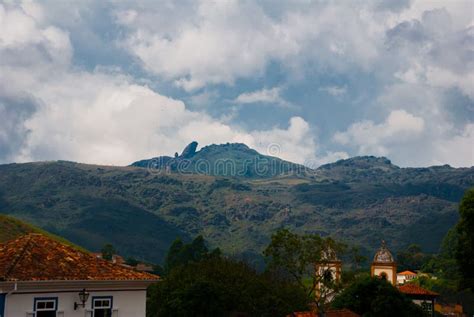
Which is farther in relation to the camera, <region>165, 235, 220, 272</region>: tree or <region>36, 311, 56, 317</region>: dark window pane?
<region>165, 235, 220, 272</region>: tree

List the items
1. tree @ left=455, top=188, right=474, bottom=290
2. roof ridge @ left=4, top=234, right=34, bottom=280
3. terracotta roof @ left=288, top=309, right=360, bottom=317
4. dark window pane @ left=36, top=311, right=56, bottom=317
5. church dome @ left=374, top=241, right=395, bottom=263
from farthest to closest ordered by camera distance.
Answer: church dome @ left=374, top=241, right=395, bottom=263
tree @ left=455, top=188, right=474, bottom=290
terracotta roof @ left=288, top=309, right=360, bottom=317
dark window pane @ left=36, top=311, right=56, bottom=317
roof ridge @ left=4, top=234, right=34, bottom=280

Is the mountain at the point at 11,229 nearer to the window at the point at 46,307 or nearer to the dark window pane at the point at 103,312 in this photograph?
the dark window pane at the point at 103,312

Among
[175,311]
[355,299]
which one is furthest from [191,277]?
[355,299]

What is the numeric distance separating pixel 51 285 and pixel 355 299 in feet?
103

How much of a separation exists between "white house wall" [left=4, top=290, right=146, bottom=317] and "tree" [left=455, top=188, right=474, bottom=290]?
1091 inches

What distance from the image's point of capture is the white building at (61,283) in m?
24.2

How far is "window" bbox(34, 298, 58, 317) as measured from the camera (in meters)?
24.5

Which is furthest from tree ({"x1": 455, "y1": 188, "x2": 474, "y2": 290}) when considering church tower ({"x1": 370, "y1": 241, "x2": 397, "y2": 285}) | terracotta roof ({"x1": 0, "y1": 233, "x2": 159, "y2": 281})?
terracotta roof ({"x1": 0, "y1": 233, "x2": 159, "y2": 281})

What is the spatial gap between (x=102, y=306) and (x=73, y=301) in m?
1.54

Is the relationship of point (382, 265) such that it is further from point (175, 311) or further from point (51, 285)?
point (51, 285)

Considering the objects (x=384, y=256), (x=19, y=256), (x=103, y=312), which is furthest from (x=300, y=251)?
(x=384, y=256)

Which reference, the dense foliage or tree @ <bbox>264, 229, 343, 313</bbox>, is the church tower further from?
tree @ <bbox>264, 229, 343, 313</bbox>

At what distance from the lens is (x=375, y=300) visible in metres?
47.5

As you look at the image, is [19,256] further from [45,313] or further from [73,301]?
[73,301]
